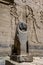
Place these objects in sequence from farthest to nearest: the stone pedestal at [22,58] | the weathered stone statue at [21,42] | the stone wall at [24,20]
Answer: the stone wall at [24,20], the weathered stone statue at [21,42], the stone pedestal at [22,58]

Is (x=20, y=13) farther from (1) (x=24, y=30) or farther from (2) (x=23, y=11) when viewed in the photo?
(1) (x=24, y=30)

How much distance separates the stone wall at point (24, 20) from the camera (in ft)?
16.4

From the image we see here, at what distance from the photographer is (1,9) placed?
198 inches

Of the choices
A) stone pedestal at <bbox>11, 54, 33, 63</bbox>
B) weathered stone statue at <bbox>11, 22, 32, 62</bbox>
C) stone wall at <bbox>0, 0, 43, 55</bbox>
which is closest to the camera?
stone pedestal at <bbox>11, 54, 33, 63</bbox>

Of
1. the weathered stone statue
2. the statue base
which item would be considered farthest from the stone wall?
the statue base

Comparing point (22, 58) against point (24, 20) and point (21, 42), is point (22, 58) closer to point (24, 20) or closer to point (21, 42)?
point (21, 42)

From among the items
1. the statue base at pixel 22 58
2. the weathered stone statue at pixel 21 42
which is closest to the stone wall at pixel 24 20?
the weathered stone statue at pixel 21 42

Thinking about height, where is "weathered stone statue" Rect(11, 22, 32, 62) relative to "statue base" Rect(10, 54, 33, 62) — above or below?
above

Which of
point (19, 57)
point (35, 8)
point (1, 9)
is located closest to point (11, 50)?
point (19, 57)

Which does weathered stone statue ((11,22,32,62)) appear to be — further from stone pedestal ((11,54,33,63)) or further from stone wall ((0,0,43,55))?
stone wall ((0,0,43,55))

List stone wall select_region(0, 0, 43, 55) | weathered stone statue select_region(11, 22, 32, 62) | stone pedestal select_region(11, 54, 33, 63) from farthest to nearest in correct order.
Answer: stone wall select_region(0, 0, 43, 55) → weathered stone statue select_region(11, 22, 32, 62) → stone pedestal select_region(11, 54, 33, 63)

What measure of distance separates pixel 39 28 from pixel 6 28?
146cm

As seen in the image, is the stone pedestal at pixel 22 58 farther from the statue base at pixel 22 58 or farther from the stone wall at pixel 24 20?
the stone wall at pixel 24 20

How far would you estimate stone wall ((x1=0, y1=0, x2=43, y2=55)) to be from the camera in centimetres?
500
